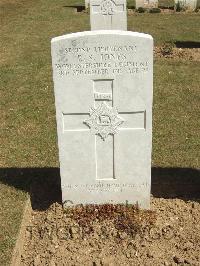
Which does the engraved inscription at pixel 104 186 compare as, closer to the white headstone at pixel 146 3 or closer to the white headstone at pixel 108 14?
the white headstone at pixel 108 14

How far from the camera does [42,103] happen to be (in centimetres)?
924

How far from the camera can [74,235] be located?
521 centimetres

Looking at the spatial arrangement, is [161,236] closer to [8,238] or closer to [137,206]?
[137,206]

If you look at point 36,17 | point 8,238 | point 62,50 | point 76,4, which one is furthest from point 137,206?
point 76,4

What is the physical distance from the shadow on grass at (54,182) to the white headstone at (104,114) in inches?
20.1

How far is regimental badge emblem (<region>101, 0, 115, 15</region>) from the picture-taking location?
41.3 feet

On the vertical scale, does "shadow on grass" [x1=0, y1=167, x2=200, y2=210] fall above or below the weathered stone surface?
below

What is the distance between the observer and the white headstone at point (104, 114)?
15.6ft

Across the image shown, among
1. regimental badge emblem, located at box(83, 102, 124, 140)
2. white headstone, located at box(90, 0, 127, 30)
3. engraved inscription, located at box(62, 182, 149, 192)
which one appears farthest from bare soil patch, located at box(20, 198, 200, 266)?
white headstone, located at box(90, 0, 127, 30)

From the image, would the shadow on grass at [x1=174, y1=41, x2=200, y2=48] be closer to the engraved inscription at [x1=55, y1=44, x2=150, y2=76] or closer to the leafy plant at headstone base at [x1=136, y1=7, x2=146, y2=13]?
the leafy plant at headstone base at [x1=136, y1=7, x2=146, y2=13]

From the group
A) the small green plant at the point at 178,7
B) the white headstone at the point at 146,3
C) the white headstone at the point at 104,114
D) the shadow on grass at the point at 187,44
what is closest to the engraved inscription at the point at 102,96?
the white headstone at the point at 104,114

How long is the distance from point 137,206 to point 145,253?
2.42ft

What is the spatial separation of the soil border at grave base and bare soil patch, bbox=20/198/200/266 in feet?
0.20

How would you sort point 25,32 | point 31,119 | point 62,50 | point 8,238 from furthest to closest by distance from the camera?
1. point 25,32
2. point 31,119
3. point 8,238
4. point 62,50
